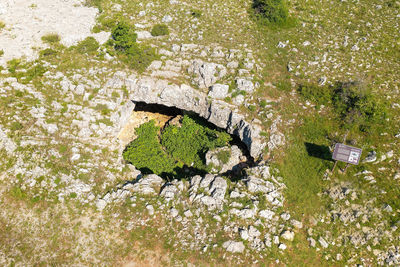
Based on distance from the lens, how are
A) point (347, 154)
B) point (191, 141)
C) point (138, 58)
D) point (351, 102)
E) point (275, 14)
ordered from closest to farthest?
1. point (347, 154)
2. point (351, 102)
3. point (138, 58)
4. point (191, 141)
5. point (275, 14)

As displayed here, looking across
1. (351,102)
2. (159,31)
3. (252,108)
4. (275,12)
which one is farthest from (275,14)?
(351,102)

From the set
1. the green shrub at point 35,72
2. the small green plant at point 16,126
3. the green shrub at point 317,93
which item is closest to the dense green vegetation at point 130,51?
the green shrub at point 35,72

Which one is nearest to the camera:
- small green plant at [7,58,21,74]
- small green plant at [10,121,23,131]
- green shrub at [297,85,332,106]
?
small green plant at [10,121,23,131]

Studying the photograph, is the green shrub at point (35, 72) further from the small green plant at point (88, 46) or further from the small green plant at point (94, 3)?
the small green plant at point (94, 3)

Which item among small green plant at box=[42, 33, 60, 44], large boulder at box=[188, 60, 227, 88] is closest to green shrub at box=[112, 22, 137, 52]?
small green plant at box=[42, 33, 60, 44]

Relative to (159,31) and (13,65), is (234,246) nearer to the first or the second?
(159,31)

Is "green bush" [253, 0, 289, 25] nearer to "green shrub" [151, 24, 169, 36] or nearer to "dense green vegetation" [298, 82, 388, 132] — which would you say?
"dense green vegetation" [298, 82, 388, 132]

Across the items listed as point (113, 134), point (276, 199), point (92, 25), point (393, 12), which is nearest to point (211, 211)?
point (276, 199)

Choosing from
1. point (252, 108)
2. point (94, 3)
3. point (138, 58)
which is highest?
point (94, 3)
